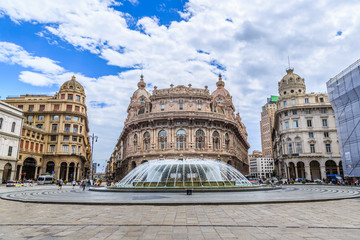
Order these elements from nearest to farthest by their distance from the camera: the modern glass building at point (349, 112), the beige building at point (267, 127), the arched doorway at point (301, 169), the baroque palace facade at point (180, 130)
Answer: the modern glass building at point (349, 112), the baroque palace facade at point (180, 130), the arched doorway at point (301, 169), the beige building at point (267, 127)

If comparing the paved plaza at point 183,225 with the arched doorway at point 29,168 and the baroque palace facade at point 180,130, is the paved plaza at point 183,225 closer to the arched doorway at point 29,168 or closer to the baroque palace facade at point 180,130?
the baroque palace facade at point 180,130

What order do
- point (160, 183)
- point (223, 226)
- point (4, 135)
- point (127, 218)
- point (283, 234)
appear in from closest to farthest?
1. point (283, 234)
2. point (223, 226)
3. point (127, 218)
4. point (160, 183)
5. point (4, 135)

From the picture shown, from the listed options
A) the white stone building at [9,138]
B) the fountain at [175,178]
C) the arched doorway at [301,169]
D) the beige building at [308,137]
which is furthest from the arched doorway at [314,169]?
the white stone building at [9,138]

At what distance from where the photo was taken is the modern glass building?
32.2 m

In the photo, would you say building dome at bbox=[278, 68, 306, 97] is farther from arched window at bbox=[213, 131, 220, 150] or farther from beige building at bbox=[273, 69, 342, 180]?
arched window at bbox=[213, 131, 220, 150]

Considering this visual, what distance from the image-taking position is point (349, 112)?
33.8 meters

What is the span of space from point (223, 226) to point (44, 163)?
179 ft

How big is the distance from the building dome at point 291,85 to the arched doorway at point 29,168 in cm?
5702

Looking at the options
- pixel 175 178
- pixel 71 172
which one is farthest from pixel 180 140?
pixel 71 172

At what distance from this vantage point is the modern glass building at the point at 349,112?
32188 millimetres

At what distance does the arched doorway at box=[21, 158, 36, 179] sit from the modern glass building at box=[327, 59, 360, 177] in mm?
55241

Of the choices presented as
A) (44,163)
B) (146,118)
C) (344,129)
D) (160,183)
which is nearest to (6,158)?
(44,163)

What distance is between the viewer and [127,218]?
837 centimetres

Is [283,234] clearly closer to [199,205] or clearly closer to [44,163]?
[199,205]
